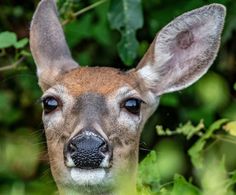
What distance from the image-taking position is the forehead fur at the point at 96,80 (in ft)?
23.5

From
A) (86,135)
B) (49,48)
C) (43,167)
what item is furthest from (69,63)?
(43,167)

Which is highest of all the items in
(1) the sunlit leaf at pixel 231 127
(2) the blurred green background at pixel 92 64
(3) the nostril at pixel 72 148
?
(3) the nostril at pixel 72 148

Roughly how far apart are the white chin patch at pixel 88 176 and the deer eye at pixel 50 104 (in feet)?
1.81

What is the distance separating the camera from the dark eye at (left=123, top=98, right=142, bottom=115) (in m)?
7.18

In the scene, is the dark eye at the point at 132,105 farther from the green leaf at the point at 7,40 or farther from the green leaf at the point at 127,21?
the green leaf at the point at 127,21

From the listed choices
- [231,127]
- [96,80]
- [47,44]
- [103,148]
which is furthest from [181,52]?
[103,148]

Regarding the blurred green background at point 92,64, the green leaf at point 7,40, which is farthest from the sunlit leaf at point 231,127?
the green leaf at point 7,40

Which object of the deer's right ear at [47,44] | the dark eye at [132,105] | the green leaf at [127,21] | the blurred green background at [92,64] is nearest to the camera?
the dark eye at [132,105]

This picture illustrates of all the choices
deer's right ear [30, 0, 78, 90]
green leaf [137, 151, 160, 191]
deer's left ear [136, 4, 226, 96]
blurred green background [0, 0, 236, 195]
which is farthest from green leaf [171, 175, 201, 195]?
blurred green background [0, 0, 236, 195]

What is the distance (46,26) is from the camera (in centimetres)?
785

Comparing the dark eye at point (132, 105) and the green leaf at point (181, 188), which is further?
the dark eye at point (132, 105)

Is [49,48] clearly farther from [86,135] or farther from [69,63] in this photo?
[86,135]

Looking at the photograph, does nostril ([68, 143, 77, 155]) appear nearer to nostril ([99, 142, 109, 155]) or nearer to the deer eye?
nostril ([99, 142, 109, 155])

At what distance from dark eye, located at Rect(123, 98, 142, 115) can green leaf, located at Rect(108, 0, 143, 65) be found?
133 centimetres
